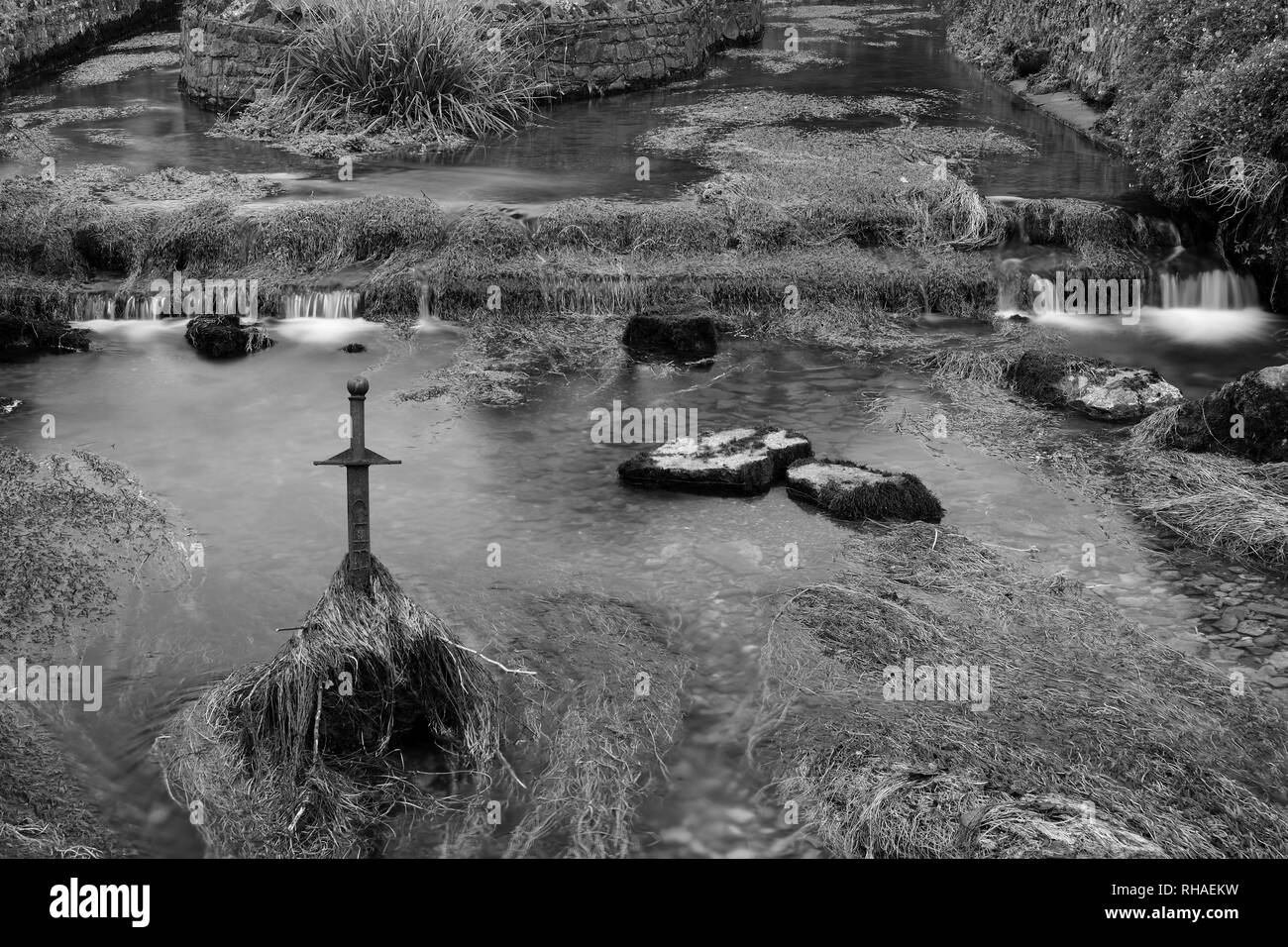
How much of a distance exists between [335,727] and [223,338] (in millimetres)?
7752

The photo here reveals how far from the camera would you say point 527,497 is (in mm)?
10266

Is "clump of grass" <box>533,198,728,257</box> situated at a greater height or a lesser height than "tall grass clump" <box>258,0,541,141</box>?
lesser

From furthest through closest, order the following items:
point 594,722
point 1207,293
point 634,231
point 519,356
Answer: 1. point 634,231
2. point 1207,293
3. point 519,356
4. point 594,722

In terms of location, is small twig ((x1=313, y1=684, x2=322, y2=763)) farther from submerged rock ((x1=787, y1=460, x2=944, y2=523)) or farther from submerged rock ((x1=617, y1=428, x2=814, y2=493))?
submerged rock ((x1=787, y1=460, x2=944, y2=523))

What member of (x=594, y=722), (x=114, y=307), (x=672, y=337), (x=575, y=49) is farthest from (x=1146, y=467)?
(x=575, y=49)

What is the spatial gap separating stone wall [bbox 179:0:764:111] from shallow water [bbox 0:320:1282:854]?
9767 mm

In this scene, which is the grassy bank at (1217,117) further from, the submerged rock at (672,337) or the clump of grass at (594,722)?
the clump of grass at (594,722)

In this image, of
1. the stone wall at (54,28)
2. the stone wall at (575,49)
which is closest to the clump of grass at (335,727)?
the stone wall at (575,49)

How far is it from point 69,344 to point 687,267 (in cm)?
659

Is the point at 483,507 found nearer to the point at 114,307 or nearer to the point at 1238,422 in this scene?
the point at 1238,422

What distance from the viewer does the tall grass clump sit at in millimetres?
20797

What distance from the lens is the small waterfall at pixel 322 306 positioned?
14438mm

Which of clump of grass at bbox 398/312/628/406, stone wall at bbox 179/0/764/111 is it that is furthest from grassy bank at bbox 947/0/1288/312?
stone wall at bbox 179/0/764/111

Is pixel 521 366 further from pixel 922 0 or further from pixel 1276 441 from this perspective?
pixel 922 0
